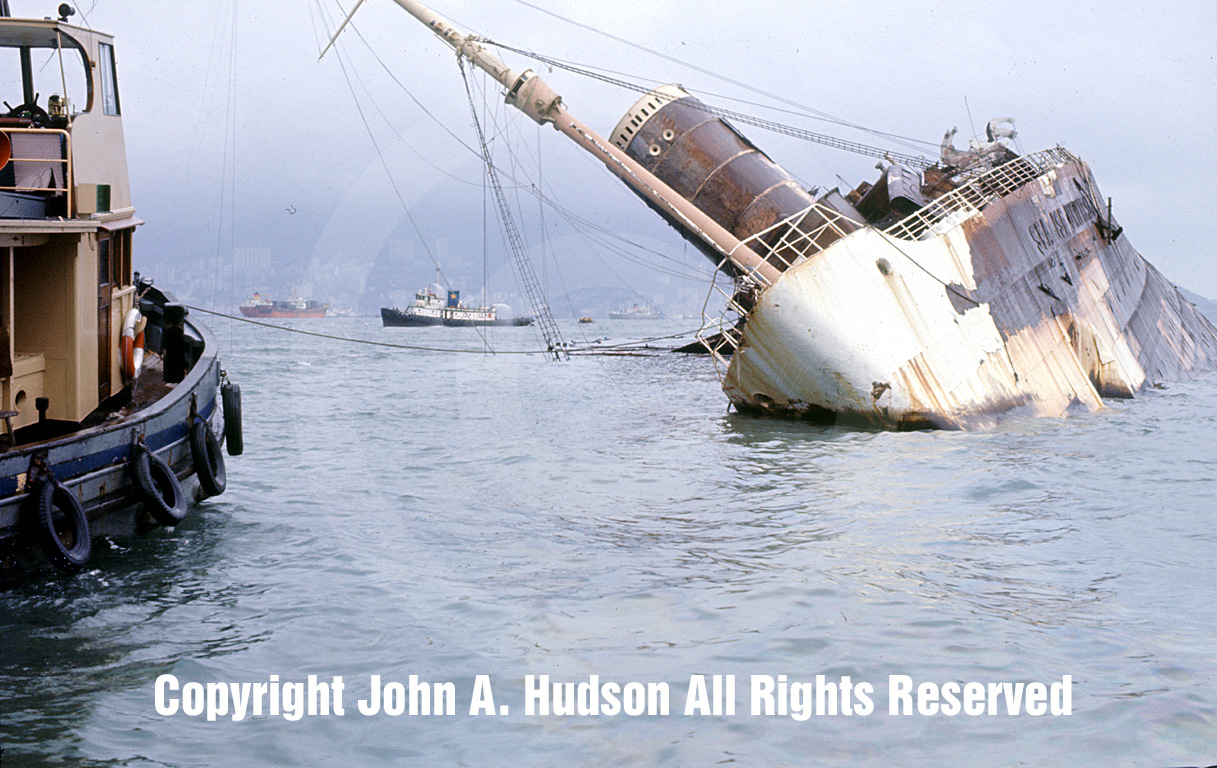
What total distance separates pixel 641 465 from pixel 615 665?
876 cm

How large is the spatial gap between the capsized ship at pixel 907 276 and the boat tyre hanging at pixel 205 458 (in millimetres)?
10113

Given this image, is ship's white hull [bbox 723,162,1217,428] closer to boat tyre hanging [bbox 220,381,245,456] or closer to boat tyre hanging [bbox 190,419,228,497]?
boat tyre hanging [bbox 220,381,245,456]

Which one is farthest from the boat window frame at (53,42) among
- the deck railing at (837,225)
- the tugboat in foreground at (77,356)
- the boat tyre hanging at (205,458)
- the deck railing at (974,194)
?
the deck railing at (974,194)

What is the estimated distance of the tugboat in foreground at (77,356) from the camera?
26.9ft

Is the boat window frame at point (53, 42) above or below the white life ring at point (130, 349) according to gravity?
above

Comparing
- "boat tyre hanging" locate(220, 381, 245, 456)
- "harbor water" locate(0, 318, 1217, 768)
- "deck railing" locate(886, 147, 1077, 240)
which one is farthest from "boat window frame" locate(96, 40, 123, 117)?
"deck railing" locate(886, 147, 1077, 240)

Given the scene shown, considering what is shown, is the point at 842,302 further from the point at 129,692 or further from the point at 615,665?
the point at 129,692

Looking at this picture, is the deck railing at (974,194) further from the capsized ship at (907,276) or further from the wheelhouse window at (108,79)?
the wheelhouse window at (108,79)

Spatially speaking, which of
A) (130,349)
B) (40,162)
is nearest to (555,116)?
(130,349)

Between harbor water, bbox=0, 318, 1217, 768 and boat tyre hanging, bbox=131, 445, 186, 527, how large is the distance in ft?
1.43

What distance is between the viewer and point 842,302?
56.4 ft

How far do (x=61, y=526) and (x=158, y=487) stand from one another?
1460 millimetres

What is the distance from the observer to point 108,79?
1096 cm

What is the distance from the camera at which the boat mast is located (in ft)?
81.0
